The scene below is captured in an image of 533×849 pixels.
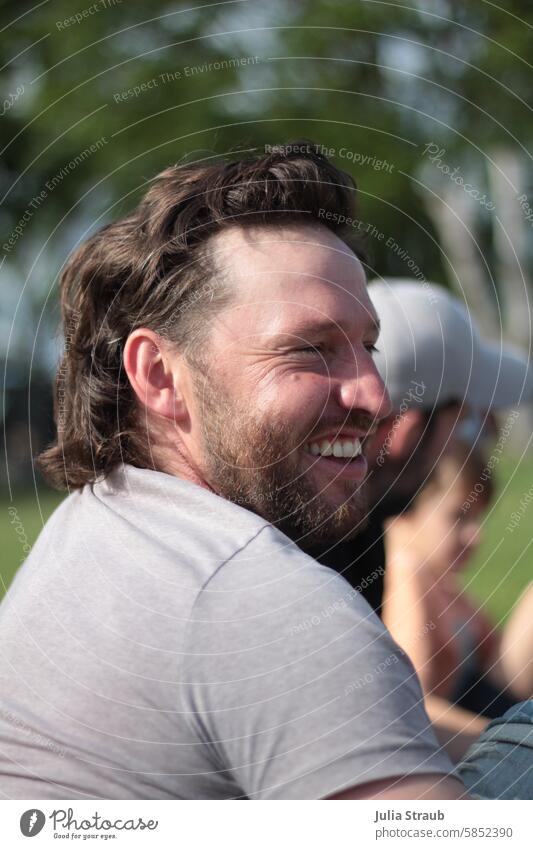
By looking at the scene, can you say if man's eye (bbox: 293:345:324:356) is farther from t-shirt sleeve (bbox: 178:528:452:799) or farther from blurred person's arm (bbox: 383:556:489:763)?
blurred person's arm (bbox: 383:556:489:763)

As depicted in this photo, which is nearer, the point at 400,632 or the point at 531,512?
the point at 400,632

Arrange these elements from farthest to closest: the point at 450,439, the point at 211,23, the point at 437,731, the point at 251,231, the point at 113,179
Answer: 1. the point at 113,179
2. the point at 211,23
3. the point at 450,439
4. the point at 437,731
5. the point at 251,231

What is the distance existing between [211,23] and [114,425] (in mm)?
3492

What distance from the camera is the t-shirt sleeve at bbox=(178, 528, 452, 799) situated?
97cm

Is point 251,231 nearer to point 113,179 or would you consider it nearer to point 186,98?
point 113,179

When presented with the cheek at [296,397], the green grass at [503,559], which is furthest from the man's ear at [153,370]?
the green grass at [503,559]

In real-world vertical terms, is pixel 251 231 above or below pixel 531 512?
above

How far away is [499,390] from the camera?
2799mm

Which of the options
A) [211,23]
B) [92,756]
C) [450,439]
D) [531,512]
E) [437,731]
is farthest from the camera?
[531,512]

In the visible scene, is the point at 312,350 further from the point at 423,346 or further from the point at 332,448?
the point at 423,346

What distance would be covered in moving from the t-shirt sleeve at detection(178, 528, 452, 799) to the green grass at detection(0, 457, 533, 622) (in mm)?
1672

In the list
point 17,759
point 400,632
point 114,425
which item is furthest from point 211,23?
point 17,759

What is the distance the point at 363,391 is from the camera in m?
1.39

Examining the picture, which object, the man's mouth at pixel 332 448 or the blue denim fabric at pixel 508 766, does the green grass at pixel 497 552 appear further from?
the blue denim fabric at pixel 508 766
